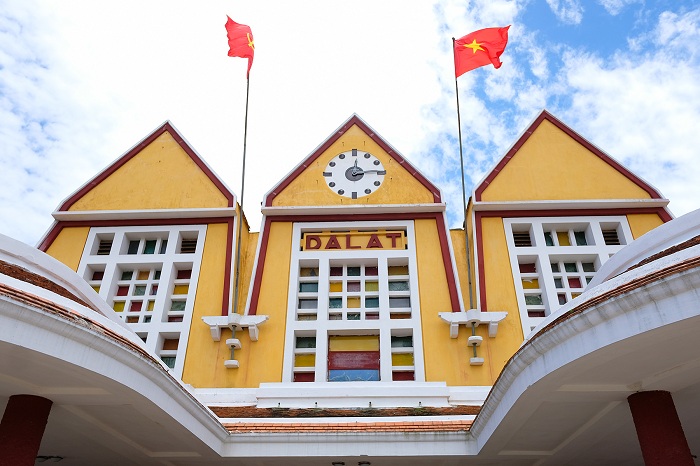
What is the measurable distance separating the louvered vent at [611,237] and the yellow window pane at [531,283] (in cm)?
217

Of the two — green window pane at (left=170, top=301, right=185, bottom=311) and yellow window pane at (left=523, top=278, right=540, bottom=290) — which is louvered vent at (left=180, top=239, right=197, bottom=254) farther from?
yellow window pane at (left=523, top=278, right=540, bottom=290)

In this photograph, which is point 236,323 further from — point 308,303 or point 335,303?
point 335,303

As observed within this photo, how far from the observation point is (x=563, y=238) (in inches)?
640

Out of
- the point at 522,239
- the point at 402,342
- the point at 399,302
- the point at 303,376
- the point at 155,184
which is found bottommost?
the point at 303,376

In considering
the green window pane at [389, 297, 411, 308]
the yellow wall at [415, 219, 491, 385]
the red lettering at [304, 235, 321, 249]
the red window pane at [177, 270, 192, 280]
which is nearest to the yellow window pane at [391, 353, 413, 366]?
the yellow wall at [415, 219, 491, 385]

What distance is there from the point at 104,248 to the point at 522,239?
36.1ft

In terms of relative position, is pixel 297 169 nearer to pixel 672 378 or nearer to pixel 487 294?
pixel 487 294

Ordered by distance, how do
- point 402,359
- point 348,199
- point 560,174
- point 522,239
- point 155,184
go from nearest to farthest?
1. point 402,359
2. point 522,239
3. point 348,199
4. point 560,174
5. point 155,184

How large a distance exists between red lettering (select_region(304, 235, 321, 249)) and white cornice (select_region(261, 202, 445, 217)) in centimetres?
62

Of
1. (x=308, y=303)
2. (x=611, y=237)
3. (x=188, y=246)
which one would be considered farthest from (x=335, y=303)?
(x=611, y=237)

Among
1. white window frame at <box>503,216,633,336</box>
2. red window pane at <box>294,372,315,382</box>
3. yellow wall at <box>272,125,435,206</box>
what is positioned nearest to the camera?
red window pane at <box>294,372,315,382</box>

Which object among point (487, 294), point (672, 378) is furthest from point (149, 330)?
point (672, 378)

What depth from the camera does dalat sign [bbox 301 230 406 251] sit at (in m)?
15.9

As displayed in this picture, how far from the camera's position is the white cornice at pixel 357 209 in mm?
16031
